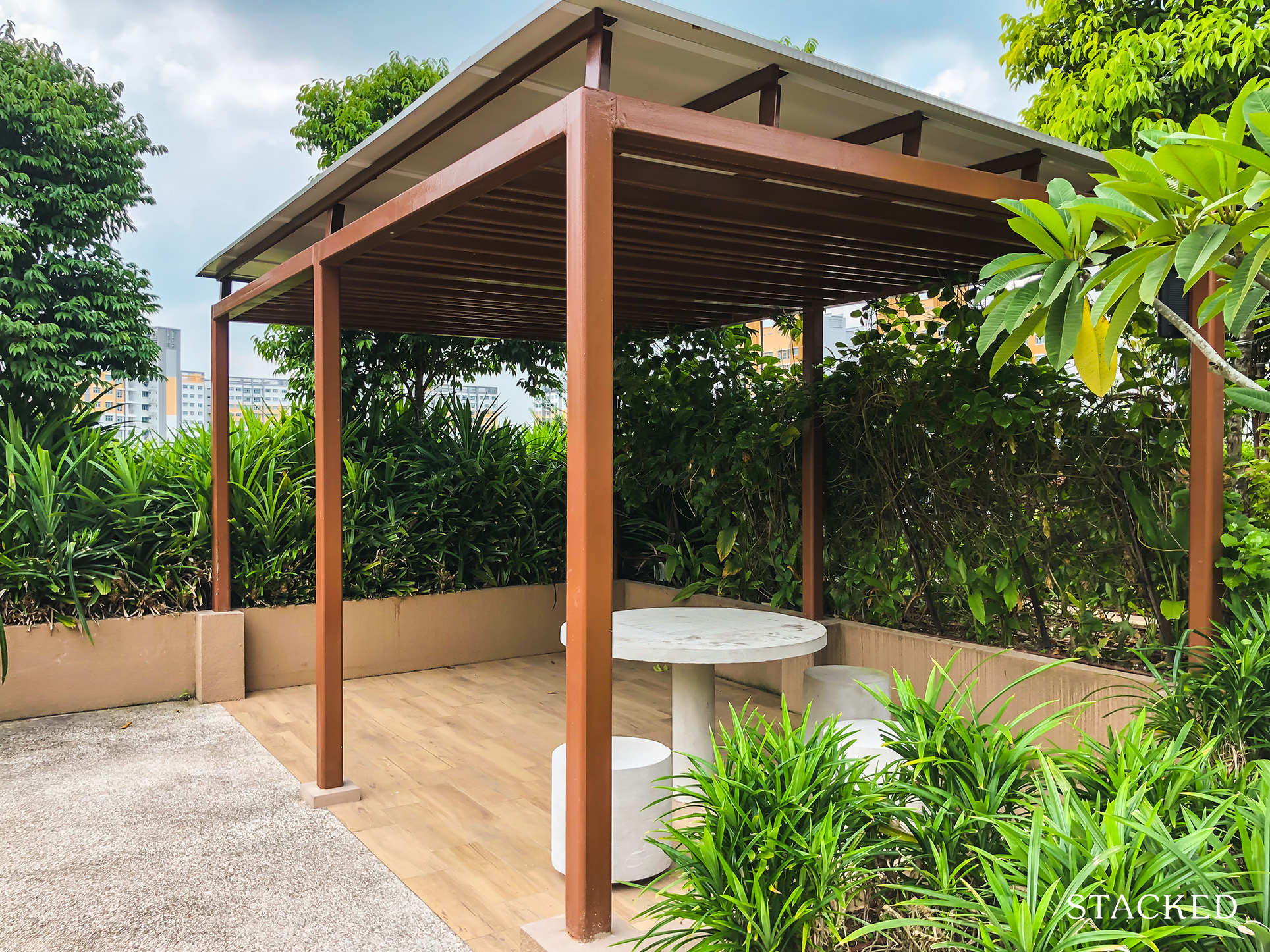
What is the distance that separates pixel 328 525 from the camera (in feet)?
13.1

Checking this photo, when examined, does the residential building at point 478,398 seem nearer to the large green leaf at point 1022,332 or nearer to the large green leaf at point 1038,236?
the large green leaf at point 1022,332

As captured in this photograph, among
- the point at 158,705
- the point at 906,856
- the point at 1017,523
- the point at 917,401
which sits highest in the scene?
the point at 917,401

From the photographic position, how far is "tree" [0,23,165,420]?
465 inches

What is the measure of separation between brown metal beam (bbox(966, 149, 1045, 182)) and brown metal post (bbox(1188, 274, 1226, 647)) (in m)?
0.79

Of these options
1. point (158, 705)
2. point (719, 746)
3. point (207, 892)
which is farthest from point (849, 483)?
point (158, 705)

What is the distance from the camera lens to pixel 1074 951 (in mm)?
1486

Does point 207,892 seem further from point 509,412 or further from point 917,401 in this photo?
point 509,412

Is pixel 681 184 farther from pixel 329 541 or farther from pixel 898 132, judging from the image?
pixel 329 541

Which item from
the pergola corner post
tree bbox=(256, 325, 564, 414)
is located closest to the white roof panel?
the pergola corner post

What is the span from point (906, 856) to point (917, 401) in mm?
3245

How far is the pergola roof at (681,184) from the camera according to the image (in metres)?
2.60

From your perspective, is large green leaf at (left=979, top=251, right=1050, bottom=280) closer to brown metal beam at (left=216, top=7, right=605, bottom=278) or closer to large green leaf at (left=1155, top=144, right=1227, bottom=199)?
large green leaf at (left=1155, top=144, right=1227, bottom=199)

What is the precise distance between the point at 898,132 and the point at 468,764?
3.42 m

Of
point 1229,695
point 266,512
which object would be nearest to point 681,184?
point 1229,695
